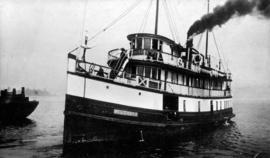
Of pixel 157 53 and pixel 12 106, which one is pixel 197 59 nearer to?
pixel 157 53

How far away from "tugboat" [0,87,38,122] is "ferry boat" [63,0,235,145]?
1673cm

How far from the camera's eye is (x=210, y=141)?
17.8m

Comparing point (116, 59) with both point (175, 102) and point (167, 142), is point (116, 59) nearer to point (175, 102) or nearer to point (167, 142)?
point (175, 102)

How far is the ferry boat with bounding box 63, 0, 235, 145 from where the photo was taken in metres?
12.8

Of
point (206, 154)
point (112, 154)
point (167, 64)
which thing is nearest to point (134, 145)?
point (112, 154)

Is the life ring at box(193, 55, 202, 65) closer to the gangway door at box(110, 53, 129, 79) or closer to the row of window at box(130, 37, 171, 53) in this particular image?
the row of window at box(130, 37, 171, 53)

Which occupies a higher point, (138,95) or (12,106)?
(138,95)

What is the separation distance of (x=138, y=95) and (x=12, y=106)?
20368 mm

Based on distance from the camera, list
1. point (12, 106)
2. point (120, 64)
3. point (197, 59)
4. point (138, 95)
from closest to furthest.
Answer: point (138, 95) → point (120, 64) → point (197, 59) → point (12, 106)

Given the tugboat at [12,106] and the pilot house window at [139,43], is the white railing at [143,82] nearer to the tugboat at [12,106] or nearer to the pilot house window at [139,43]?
the pilot house window at [139,43]

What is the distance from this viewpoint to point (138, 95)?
14.3 m

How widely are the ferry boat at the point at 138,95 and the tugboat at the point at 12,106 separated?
16.7m

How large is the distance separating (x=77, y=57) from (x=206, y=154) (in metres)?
9.21

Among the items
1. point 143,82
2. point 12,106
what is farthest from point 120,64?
point 12,106
